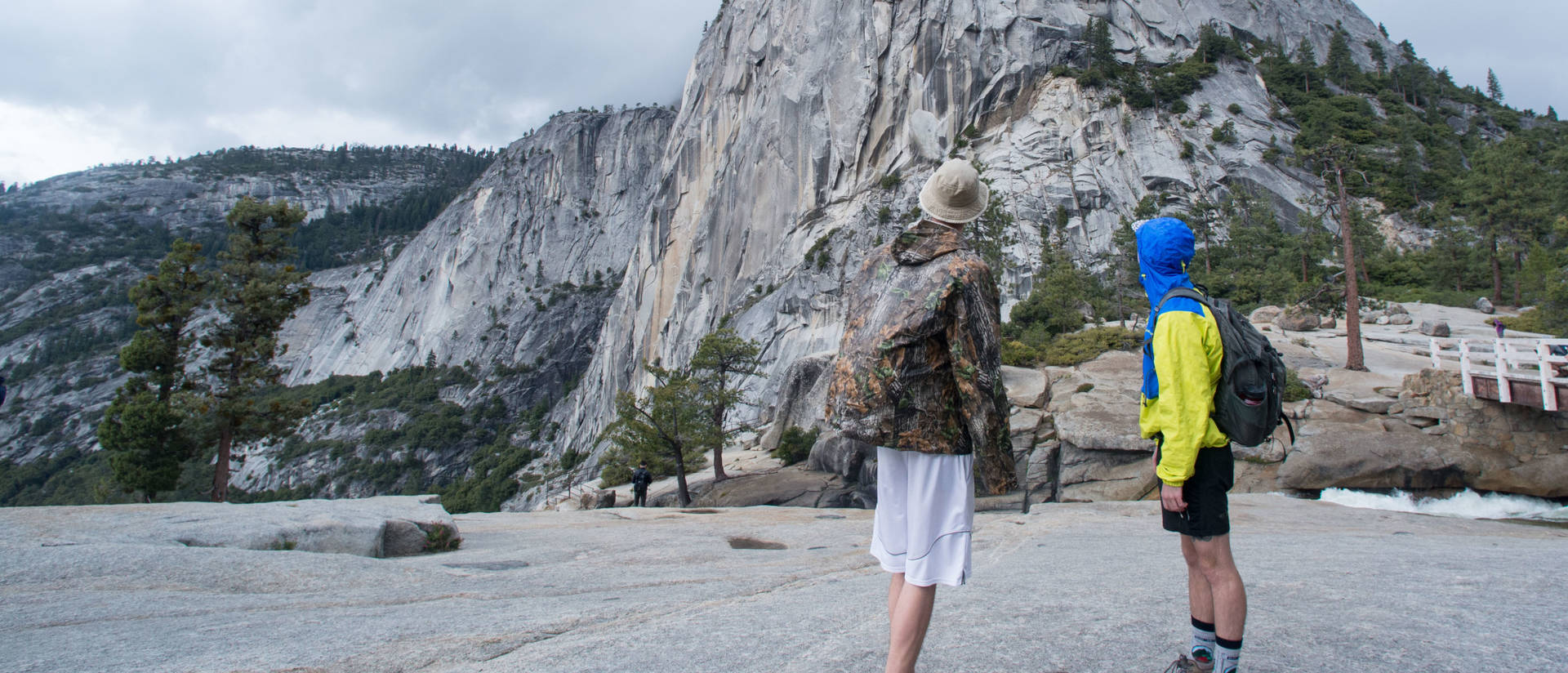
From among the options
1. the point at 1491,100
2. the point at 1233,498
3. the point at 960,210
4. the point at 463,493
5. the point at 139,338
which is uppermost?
the point at 1491,100

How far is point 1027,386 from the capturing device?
20.0m

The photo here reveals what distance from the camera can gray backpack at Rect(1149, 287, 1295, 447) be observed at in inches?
98.7

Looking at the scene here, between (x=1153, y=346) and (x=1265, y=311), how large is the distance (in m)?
35.0

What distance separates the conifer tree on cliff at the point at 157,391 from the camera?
1806cm

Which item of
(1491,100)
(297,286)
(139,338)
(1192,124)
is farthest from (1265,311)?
(1491,100)

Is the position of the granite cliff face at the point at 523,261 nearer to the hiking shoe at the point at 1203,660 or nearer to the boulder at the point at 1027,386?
the boulder at the point at 1027,386

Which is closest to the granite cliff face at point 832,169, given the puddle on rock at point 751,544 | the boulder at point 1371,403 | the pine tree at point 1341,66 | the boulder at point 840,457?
the pine tree at point 1341,66

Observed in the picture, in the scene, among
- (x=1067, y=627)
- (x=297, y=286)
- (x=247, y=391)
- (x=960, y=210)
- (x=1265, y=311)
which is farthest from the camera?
(x=1265, y=311)

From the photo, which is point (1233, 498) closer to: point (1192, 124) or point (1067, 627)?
point (1067, 627)

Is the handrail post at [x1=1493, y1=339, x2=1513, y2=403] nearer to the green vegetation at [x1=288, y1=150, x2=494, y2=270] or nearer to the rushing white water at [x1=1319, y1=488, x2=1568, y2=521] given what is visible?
the rushing white water at [x1=1319, y1=488, x2=1568, y2=521]

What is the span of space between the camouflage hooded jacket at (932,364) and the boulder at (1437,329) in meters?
34.0

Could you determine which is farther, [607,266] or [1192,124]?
[607,266]

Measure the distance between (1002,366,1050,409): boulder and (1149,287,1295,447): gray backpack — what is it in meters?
16.5

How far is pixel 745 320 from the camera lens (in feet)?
174
